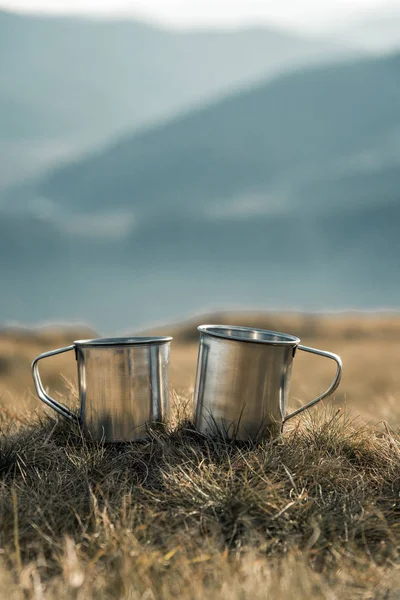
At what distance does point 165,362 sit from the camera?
3.66 m

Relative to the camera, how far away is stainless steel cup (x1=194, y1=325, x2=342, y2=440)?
337 centimetres

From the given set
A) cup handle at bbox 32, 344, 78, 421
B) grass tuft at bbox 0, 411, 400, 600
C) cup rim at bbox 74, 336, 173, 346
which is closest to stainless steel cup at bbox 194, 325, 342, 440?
grass tuft at bbox 0, 411, 400, 600

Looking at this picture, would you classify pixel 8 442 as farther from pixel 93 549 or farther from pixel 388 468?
pixel 388 468

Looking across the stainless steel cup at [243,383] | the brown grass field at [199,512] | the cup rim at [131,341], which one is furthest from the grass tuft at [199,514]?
the cup rim at [131,341]

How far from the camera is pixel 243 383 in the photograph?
3416 millimetres

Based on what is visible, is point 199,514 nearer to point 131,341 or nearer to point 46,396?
point 131,341

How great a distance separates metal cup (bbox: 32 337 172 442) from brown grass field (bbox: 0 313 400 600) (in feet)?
0.38

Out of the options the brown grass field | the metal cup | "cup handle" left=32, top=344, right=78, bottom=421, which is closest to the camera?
the brown grass field

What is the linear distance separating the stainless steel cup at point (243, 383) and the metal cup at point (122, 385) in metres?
0.24

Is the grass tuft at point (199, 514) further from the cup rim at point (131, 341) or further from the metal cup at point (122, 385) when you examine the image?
the cup rim at point (131, 341)

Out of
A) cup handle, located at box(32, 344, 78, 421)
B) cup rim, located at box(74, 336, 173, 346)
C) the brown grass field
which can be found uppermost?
cup rim, located at box(74, 336, 173, 346)

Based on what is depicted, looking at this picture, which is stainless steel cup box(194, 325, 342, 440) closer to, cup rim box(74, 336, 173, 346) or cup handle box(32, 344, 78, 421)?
cup rim box(74, 336, 173, 346)

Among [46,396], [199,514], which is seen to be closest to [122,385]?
[46,396]

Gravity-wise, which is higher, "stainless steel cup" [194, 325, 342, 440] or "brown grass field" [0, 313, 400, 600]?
"stainless steel cup" [194, 325, 342, 440]
